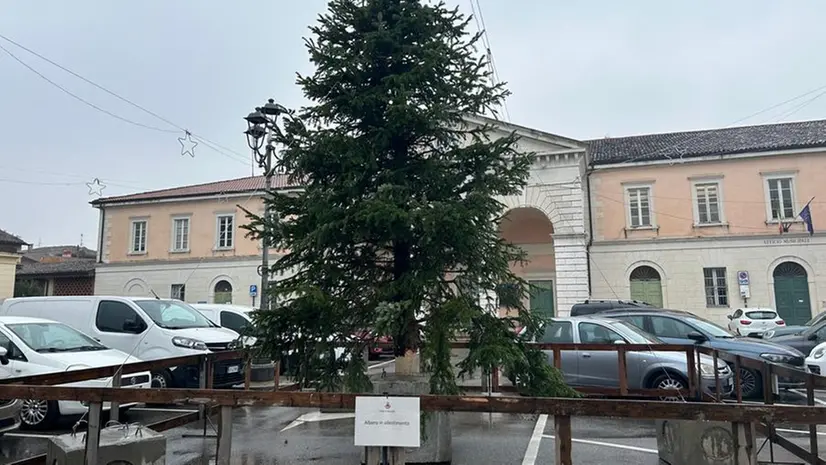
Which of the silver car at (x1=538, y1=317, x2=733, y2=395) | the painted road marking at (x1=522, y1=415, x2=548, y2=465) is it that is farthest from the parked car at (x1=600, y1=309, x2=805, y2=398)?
the painted road marking at (x1=522, y1=415, x2=548, y2=465)

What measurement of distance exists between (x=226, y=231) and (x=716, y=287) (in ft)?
88.6

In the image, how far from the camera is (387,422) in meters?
3.60

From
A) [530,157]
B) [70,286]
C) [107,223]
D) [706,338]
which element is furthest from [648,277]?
[70,286]

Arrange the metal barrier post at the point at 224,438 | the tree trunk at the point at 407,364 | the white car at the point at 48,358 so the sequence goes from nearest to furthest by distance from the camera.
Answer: the metal barrier post at the point at 224,438 < the tree trunk at the point at 407,364 < the white car at the point at 48,358

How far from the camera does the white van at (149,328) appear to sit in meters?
10.6

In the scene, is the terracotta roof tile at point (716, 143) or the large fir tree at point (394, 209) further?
the terracotta roof tile at point (716, 143)

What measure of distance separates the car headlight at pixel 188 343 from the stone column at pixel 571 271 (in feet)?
60.5

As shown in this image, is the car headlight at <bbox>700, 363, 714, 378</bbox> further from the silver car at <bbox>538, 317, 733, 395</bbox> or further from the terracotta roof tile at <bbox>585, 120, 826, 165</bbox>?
the terracotta roof tile at <bbox>585, 120, 826, 165</bbox>

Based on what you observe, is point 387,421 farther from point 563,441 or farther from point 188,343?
point 188,343

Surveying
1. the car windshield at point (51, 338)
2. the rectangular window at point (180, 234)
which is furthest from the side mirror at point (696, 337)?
the rectangular window at point (180, 234)

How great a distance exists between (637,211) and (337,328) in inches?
998

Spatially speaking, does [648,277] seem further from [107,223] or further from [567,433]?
[107,223]

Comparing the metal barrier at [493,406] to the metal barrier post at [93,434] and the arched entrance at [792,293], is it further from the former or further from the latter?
the arched entrance at [792,293]

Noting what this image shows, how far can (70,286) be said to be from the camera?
36750 mm
